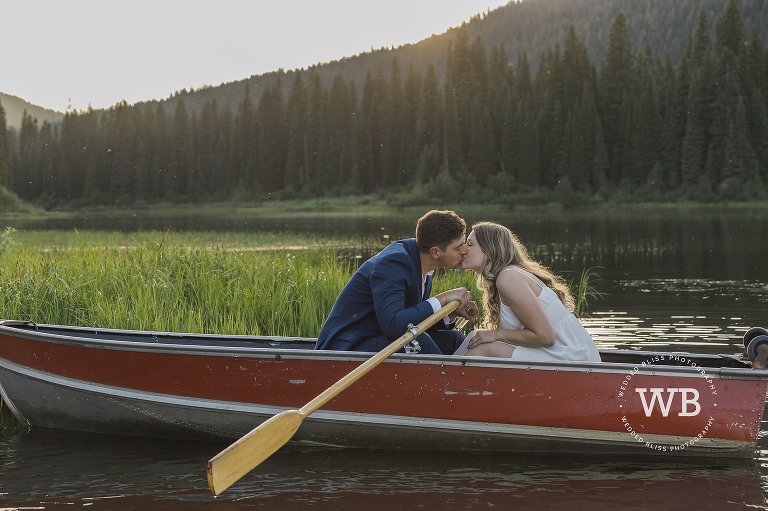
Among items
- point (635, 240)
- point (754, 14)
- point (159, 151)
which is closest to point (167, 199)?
point (159, 151)

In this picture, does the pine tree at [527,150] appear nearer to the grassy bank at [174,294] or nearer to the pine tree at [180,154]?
the pine tree at [180,154]

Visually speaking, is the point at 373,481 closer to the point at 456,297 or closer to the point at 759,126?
the point at 456,297

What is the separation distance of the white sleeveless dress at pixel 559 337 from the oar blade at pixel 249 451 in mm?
1865

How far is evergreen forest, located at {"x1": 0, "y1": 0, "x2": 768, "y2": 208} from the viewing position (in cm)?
6631

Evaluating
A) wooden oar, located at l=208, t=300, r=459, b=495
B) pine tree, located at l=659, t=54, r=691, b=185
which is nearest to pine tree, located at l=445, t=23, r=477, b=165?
pine tree, located at l=659, t=54, r=691, b=185

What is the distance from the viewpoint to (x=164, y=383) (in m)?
6.28

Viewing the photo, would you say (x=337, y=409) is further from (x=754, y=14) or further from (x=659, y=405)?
(x=754, y=14)

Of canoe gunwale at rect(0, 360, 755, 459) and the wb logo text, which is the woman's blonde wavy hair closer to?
the wb logo text

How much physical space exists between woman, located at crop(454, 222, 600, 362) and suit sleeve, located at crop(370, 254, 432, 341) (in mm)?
521

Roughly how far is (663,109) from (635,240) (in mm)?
51321

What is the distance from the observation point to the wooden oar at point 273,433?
4.79 metres

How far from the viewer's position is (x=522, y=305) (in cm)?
556

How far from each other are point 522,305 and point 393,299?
1.01m

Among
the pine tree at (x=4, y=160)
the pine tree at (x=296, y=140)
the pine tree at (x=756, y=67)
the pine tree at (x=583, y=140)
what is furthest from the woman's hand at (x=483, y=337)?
the pine tree at (x=4, y=160)
